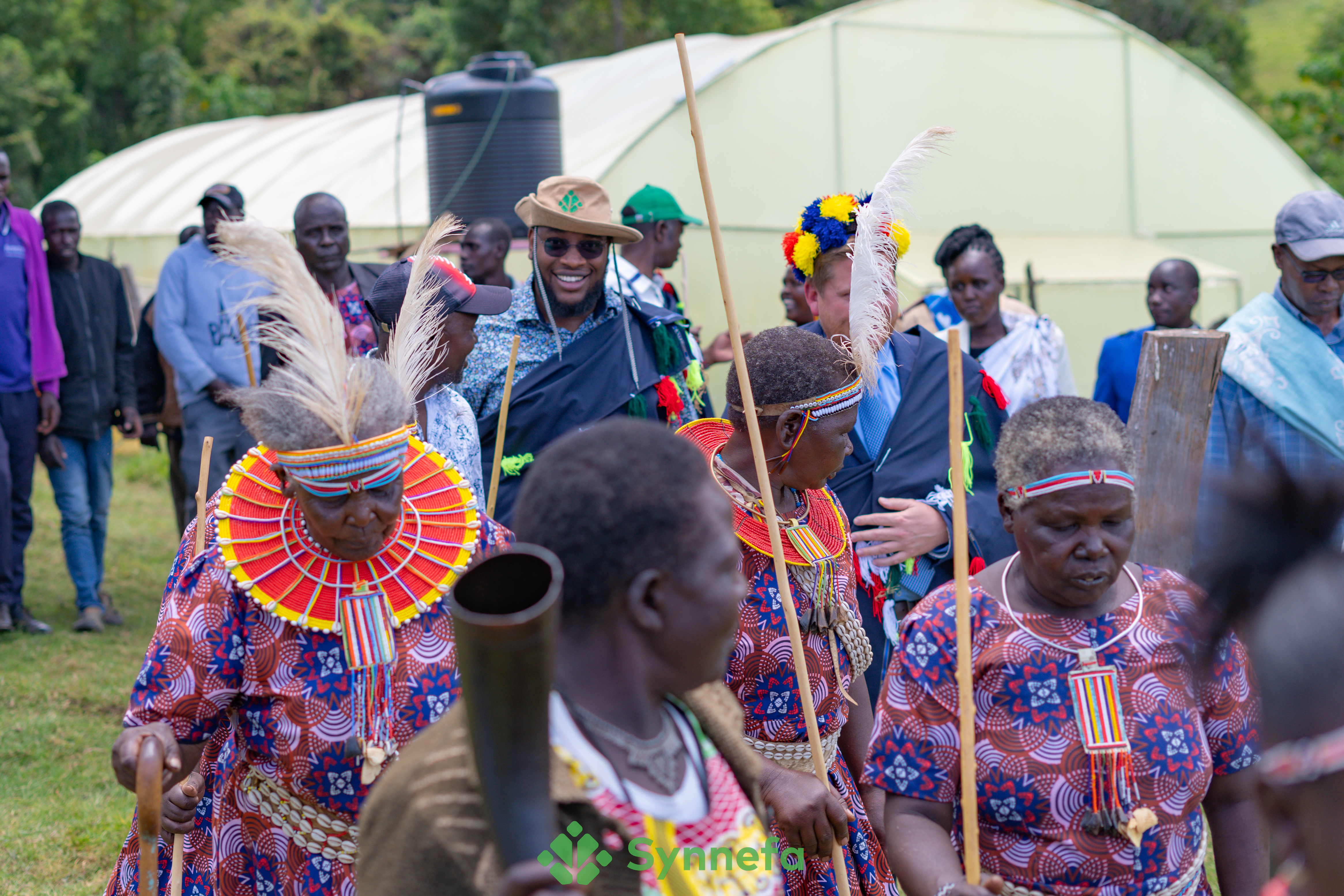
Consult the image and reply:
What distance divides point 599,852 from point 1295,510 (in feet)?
3.11

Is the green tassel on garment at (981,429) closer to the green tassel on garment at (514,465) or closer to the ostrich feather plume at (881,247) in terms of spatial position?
the ostrich feather plume at (881,247)

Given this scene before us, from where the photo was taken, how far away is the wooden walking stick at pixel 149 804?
226 cm

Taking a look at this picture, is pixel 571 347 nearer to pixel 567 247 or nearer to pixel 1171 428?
pixel 567 247

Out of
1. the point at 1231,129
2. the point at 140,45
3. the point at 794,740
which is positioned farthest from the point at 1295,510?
the point at 140,45

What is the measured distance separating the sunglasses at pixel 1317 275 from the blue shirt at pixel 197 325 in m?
5.00

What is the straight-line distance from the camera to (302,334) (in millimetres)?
2820

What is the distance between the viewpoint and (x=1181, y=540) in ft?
15.7

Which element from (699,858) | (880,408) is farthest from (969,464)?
(699,858)

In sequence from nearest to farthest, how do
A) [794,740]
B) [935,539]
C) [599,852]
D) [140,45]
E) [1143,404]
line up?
1. [599,852]
2. [794,740]
3. [935,539]
4. [1143,404]
5. [140,45]

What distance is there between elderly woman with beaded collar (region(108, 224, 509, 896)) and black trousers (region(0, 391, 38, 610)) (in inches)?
196

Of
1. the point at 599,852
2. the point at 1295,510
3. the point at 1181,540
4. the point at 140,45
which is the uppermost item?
the point at 140,45

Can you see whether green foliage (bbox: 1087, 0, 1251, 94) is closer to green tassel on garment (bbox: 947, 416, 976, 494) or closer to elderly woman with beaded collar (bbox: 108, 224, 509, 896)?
green tassel on garment (bbox: 947, 416, 976, 494)

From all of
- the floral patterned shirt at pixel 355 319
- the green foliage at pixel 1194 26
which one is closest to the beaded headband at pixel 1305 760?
the floral patterned shirt at pixel 355 319

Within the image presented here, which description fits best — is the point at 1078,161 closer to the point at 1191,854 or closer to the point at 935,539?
the point at 935,539
